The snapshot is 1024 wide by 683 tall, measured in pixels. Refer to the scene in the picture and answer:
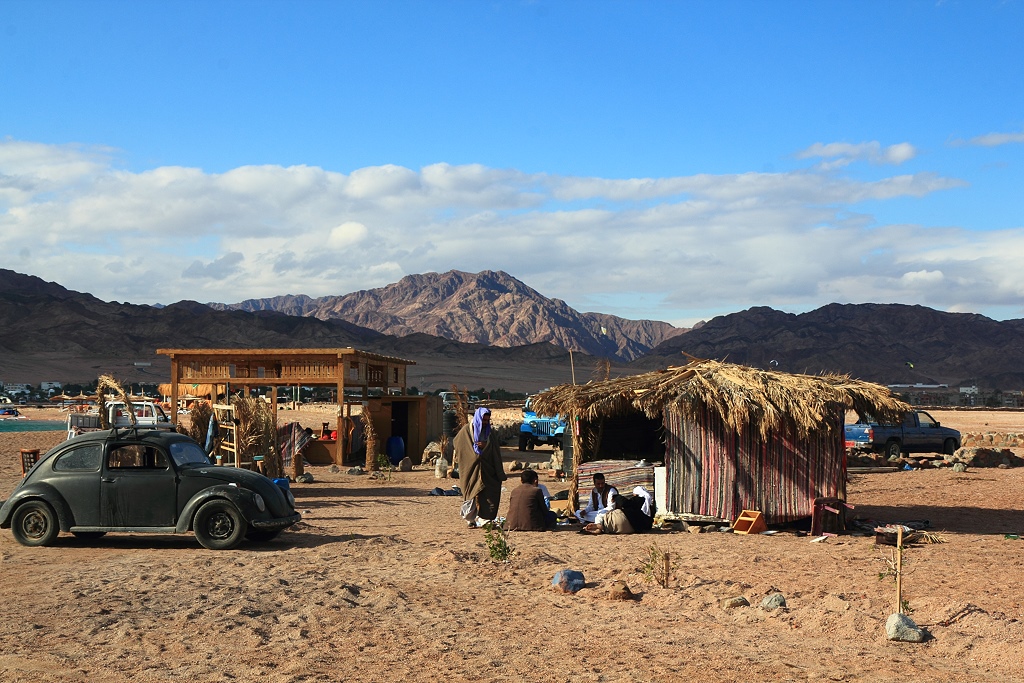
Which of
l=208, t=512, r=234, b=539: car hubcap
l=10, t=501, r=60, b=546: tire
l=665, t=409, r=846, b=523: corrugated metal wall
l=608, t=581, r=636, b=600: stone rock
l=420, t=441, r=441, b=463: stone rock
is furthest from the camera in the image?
l=420, t=441, r=441, b=463: stone rock

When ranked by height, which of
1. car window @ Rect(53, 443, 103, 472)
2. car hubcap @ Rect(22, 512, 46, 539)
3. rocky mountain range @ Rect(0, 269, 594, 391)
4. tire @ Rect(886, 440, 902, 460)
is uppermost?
rocky mountain range @ Rect(0, 269, 594, 391)

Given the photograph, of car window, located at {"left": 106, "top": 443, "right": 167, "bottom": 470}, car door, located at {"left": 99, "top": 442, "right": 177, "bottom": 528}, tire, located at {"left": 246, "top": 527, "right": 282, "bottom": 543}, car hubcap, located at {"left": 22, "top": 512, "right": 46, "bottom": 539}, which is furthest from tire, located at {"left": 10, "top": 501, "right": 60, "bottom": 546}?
tire, located at {"left": 246, "top": 527, "right": 282, "bottom": 543}

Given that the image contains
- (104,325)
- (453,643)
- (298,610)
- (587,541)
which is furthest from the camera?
(104,325)

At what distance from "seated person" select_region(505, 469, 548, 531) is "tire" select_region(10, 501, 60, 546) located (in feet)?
19.2

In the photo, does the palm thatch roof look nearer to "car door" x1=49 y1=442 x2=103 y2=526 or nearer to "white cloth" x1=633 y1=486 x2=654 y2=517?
"white cloth" x1=633 y1=486 x2=654 y2=517

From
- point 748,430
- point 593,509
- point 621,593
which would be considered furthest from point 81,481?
point 748,430

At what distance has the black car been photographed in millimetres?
11617

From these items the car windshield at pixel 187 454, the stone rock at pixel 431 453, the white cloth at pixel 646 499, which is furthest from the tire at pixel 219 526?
the stone rock at pixel 431 453

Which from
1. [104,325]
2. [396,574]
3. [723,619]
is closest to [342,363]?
[396,574]

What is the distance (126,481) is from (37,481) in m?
1.16

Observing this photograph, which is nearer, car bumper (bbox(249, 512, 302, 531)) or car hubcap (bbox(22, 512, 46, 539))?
car bumper (bbox(249, 512, 302, 531))

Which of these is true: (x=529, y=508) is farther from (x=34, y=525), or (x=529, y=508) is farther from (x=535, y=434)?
(x=535, y=434)

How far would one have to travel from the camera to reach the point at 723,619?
8.70 metres

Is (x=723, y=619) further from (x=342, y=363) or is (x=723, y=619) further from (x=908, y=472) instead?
(x=342, y=363)
